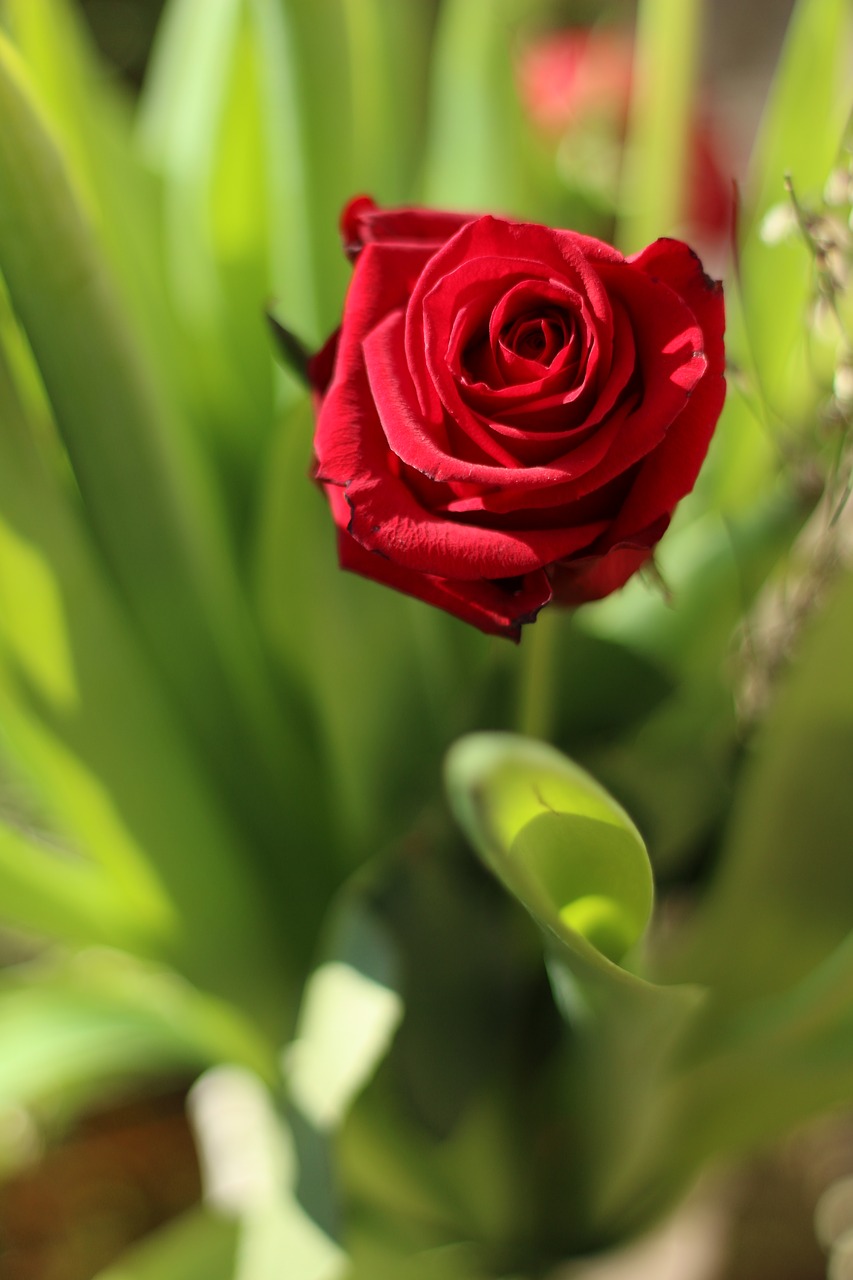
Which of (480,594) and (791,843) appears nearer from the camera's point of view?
(480,594)

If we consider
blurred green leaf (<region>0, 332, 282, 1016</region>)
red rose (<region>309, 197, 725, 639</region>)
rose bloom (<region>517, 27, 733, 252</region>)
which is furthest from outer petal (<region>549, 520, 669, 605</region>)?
rose bloom (<region>517, 27, 733, 252</region>)

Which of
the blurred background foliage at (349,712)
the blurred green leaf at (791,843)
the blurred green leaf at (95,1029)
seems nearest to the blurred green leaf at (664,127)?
the blurred background foliage at (349,712)

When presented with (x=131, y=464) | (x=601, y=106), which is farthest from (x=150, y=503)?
(x=601, y=106)

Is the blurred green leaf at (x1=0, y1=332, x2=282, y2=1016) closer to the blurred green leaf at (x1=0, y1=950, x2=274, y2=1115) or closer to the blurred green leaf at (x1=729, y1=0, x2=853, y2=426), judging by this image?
the blurred green leaf at (x1=0, y1=950, x2=274, y2=1115)

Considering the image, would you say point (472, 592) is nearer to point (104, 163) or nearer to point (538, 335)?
point (538, 335)

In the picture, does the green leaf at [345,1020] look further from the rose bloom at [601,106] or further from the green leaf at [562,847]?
the rose bloom at [601,106]

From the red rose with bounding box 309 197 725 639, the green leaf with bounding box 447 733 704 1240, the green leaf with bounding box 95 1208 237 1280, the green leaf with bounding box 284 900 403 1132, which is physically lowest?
the green leaf with bounding box 95 1208 237 1280
